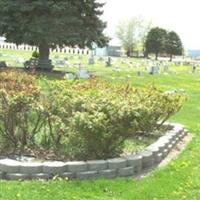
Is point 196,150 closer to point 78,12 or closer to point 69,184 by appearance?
point 69,184

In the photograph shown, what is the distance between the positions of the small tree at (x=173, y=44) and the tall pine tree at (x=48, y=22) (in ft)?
215

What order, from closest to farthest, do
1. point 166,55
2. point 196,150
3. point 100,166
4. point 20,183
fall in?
1. point 20,183
2. point 100,166
3. point 196,150
4. point 166,55

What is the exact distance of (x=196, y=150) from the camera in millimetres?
10734

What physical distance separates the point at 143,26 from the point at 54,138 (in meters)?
99.9

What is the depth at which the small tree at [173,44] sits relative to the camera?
92262mm

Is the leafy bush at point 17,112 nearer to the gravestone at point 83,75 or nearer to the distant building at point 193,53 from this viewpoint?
the gravestone at point 83,75

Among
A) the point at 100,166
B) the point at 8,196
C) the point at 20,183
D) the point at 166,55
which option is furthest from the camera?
the point at 166,55

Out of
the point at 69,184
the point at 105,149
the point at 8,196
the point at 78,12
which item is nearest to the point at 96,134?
the point at 105,149

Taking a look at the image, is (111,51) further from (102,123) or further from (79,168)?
(79,168)

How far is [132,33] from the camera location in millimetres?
107562

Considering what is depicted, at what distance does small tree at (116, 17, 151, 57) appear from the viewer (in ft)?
349

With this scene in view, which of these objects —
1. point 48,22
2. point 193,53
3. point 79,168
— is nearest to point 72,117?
point 79,168

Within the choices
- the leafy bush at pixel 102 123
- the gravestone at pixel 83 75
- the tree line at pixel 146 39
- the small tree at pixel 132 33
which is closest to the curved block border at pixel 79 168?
the leafy bush at pixel 102 123

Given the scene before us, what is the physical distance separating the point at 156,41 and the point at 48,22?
219 feet
